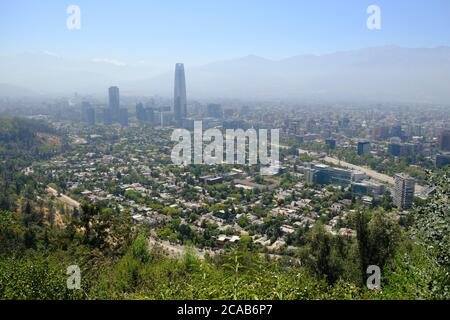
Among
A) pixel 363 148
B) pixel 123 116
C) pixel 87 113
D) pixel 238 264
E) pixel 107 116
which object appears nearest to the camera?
pixel 238 264

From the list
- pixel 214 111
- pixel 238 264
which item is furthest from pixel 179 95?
pixel 238 264

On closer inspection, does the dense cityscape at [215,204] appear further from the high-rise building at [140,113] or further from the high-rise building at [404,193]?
the high-rise building at [140,113]

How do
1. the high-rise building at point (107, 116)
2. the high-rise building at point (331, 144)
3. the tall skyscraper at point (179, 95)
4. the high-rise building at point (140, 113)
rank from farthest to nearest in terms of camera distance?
the high-rise building at point (140, 113) < the high-rise building at point (107, 116) < the tall skyscraper at point (179, 95) < the high-rise building at point (331, 144)

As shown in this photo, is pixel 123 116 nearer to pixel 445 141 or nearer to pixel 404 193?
pixel 445 141

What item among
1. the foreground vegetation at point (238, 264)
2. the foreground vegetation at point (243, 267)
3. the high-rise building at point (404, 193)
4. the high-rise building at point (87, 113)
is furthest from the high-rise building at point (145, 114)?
the foreground vegetation at point (243, 267)

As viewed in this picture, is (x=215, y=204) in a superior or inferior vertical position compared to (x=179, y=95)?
inferior

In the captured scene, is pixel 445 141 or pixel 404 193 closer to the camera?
pixel 404 193

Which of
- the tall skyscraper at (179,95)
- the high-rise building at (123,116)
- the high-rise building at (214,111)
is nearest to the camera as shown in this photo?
the tall skyscraper at (179,95)
